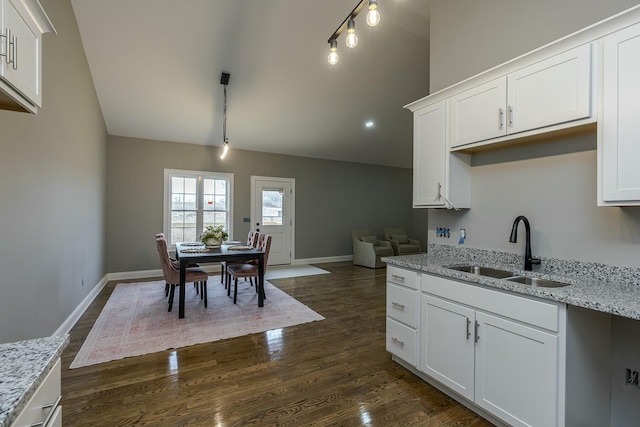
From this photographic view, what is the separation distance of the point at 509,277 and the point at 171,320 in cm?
358

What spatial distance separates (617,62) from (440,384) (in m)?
2.31

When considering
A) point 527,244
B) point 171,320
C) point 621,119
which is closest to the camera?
point 621,119

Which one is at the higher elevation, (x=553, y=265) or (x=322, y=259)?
(x=553, y=265)

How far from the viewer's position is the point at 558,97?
1.84 meters

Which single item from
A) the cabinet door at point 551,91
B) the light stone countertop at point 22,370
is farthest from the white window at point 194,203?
the cabinet door at point 551,91

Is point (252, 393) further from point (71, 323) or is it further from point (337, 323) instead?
point (71, 323)

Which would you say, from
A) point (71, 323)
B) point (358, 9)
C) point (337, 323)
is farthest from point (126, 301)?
point (358, 9)

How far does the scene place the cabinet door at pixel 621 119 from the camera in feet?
5.07

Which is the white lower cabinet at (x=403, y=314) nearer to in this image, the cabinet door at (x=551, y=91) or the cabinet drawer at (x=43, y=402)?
the cabinet door at (x=551, y=91)

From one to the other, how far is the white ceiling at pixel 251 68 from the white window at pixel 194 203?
0.76 meters

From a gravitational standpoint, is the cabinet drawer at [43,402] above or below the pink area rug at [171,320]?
above

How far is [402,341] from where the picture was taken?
2.51m

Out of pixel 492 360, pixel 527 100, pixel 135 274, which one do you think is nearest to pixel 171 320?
pixel 135 274

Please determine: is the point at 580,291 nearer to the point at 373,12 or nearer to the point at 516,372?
the point at 516,372
